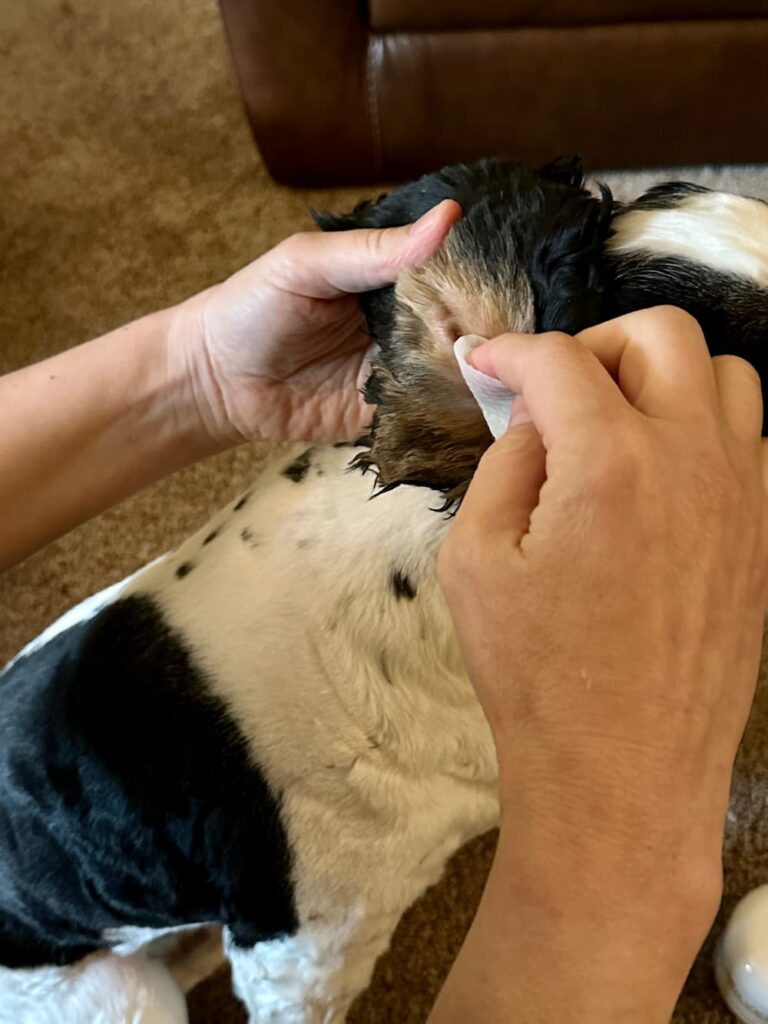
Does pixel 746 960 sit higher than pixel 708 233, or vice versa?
pixel 708 233

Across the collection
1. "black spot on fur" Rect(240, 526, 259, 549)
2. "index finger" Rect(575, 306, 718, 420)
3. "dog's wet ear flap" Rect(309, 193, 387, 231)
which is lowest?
"black spot on fur" Rect(240, 526, 259, 549)

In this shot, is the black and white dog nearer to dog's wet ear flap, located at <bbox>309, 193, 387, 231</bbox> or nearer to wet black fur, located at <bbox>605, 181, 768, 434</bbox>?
dog's wet ear flap, located at <bbox>309, 193, 387, 231</bbox>

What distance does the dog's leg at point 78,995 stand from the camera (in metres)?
0.93

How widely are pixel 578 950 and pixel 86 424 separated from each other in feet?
2.51

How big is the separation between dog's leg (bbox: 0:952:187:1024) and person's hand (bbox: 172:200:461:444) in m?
0.57

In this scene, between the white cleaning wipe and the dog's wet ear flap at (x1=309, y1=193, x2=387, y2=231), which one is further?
the dog's wet ear flap at (x1=309, y1=193, x2=387, y2=231)

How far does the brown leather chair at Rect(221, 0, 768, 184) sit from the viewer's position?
1.59 meters

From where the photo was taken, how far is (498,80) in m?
1.67

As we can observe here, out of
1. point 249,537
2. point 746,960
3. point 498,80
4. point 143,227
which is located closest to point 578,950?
point 249,537

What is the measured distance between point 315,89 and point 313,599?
115cm

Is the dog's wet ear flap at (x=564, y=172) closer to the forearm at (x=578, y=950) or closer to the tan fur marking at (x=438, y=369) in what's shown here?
the tan fur marking at (x=438, y=369)

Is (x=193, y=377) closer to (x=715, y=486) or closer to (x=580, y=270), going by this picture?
(x=580, y=270)

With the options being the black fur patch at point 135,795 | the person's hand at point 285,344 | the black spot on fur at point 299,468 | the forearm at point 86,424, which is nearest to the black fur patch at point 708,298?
the person's hand at point 285,344

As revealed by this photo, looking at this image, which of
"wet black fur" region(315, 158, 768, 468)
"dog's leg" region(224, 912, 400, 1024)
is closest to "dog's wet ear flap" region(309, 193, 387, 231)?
"wet black fur" region(315, 158, 768, 468)
